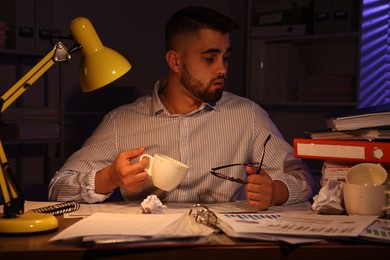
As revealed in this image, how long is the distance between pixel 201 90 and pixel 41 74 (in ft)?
2.71

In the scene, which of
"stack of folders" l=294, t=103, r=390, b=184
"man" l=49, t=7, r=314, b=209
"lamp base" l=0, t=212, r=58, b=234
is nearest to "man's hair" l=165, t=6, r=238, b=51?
"man" l=49, t=7, r=314, b=209

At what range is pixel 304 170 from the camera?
1.96 metres

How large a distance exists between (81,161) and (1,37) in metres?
1.36

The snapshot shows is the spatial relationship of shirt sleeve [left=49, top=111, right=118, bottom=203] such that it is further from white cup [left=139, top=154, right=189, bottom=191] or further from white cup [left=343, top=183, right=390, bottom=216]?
white cup [left=343, top=183, right=390, bottom=216]

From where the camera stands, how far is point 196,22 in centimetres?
214

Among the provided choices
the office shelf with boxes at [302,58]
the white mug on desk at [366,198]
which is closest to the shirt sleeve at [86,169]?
the white mug on desk at [366,198]

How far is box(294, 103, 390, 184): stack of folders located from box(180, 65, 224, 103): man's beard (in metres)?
0.51

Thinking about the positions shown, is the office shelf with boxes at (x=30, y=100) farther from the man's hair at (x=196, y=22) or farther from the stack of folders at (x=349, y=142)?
the stack of folders at (x=349, y=142)

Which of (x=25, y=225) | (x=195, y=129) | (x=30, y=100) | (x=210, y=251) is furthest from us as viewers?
(x=30, y=100)

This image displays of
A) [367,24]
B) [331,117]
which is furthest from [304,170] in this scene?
[367,24]

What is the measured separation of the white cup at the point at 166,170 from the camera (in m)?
1.52

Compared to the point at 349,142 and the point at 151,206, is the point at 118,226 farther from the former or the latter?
the point at 349,142

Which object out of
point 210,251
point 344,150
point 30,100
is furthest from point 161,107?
point 30,100

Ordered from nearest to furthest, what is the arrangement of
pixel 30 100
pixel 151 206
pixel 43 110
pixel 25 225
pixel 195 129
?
1. pixel 25 225
2. pixel 151 206
3. pixel 195 129
4. pixel 43 110
5. pixel 30 100
